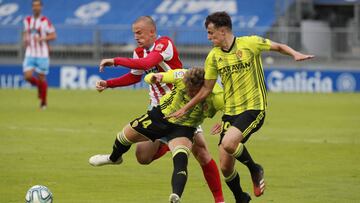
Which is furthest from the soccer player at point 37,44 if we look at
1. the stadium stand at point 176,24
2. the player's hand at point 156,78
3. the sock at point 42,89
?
the player's hand at point 156,78

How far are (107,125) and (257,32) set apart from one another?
43.3ft

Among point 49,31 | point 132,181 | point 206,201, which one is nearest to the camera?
point 206,201

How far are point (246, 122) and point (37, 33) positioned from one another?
1498cm

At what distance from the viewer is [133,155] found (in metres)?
15.7

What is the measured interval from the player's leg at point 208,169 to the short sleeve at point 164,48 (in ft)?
3.03

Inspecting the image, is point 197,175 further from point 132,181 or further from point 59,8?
point 59,8

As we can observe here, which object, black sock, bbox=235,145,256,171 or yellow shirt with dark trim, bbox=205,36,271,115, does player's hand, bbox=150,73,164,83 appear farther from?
black sock, bbox=235,145,256,171

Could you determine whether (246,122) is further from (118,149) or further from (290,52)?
(118,149)

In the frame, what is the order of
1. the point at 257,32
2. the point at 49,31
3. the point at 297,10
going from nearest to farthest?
the point at 49,31
the point at 257,32
the point at 297,10

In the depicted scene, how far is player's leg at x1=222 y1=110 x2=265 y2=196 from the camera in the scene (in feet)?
33.3

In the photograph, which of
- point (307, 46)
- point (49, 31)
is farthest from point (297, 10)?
point (49, 31)

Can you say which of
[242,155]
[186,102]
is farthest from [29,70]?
[242,155]

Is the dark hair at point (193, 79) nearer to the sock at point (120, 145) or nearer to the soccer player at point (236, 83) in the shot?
the soccer player at point (236, 83)

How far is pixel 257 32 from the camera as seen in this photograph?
32.4 m
